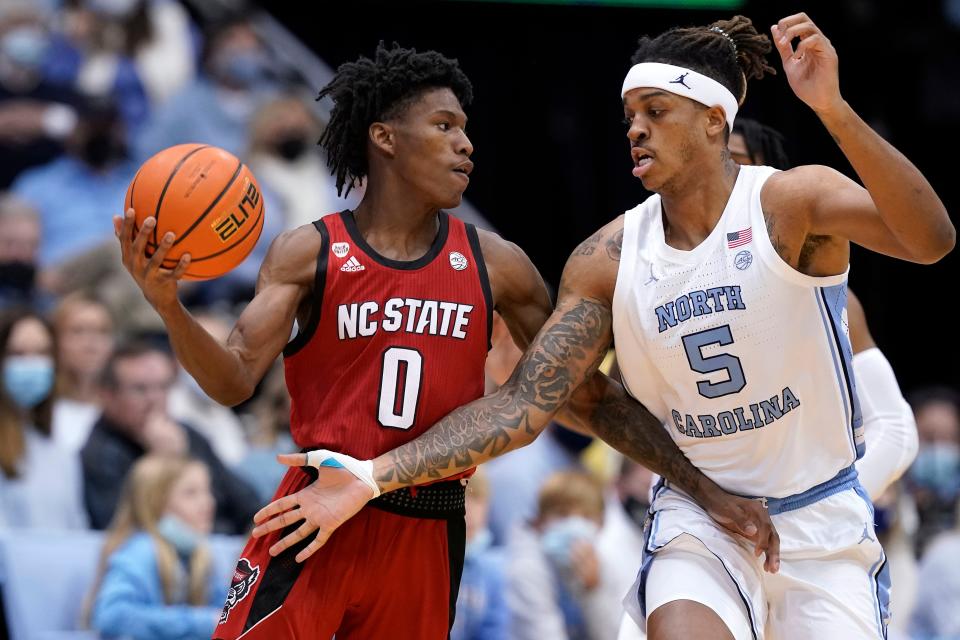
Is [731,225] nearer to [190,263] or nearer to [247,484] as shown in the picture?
[190,263]

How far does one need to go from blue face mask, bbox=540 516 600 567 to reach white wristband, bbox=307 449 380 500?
3.71 metres

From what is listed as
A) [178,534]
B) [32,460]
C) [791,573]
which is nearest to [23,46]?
[32,460]

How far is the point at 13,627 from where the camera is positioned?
23.0 ft

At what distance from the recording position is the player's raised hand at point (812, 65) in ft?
14.1

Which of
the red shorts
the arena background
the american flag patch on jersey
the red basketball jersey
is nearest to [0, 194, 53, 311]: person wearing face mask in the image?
the arena background

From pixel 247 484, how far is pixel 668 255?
12.9 feet

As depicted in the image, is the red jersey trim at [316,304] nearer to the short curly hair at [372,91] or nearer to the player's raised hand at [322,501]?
the short curly hair at [372,91]

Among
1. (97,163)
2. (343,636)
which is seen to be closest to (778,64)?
(97,163)

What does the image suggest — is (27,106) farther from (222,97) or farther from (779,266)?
(779,266)

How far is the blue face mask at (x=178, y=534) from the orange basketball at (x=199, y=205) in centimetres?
294

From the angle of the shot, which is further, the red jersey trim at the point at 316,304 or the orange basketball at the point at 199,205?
the red jersey trim at the point at 316,304

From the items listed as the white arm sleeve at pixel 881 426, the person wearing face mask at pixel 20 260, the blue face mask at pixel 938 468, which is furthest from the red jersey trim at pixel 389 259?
the blue face mask at pixel 938 468

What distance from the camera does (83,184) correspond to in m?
9.57

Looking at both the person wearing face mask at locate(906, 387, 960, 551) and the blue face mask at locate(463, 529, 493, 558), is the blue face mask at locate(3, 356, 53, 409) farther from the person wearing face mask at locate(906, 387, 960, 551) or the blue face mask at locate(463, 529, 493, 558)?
the person wearing face mask at locate(906, 387, 960, 551)
